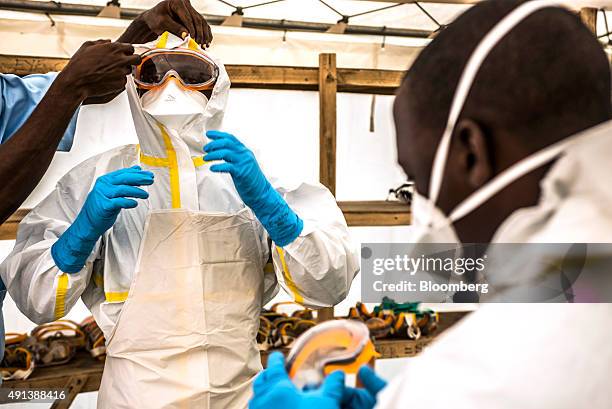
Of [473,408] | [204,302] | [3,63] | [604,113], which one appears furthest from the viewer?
[3,63]

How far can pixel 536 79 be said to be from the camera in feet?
2.01

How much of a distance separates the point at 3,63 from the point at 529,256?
79.2 inches

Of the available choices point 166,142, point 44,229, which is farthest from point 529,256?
point 44,229

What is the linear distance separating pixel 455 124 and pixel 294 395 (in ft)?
1.20

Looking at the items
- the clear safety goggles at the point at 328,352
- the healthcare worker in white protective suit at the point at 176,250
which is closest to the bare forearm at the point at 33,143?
the healthcare worker in white protective suit at the point at 176,250

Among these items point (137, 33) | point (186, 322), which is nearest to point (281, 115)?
point (137, 33)

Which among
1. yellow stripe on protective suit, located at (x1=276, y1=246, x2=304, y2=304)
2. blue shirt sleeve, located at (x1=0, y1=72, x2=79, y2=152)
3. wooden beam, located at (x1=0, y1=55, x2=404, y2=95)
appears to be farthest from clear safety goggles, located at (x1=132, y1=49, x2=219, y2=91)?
wooden beam, located at (x1=0, y1=55, x2=404, y2=95)

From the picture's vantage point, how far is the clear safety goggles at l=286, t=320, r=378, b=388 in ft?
2.74

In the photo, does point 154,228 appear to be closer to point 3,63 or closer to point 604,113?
point 3,63

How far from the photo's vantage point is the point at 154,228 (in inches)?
61.8

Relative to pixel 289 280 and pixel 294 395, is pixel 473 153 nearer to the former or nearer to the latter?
pixel 294 395

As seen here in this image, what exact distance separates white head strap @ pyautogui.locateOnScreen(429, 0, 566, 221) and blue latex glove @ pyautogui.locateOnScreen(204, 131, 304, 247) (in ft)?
2.81

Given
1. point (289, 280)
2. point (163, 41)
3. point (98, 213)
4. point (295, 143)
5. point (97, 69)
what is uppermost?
point (295, 143)

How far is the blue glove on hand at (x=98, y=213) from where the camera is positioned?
1440 millimetres
